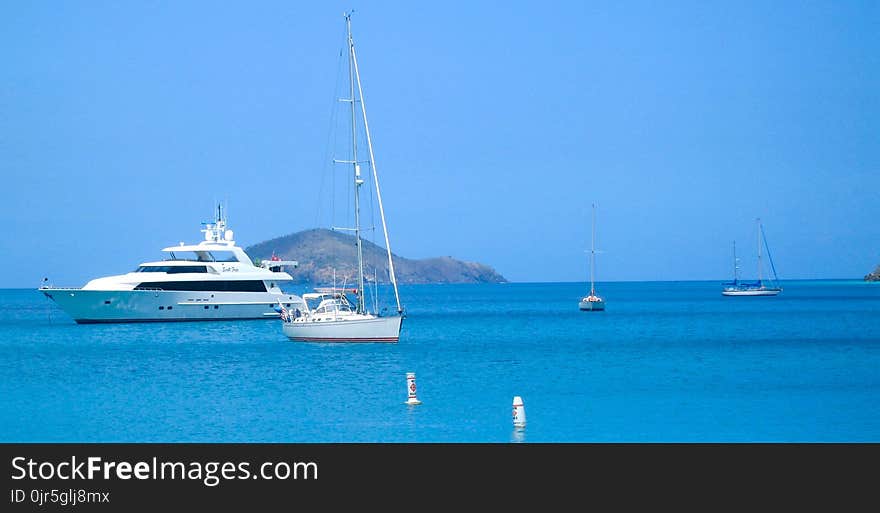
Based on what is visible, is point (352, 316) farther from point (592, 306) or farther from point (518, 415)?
point (592, 306)

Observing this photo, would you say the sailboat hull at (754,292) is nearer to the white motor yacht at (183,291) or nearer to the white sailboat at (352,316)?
the white motor yacht at (183,291)

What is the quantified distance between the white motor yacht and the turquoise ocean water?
378 cm

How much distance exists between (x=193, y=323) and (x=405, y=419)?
152ft

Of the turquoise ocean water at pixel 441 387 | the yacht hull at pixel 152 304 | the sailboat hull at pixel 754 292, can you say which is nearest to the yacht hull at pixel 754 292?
the sailboat hull at pixel 754 292

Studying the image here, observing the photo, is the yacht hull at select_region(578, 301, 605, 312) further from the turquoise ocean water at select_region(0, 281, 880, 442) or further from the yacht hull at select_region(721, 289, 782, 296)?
the yacht hull at select_region(721, 289, 782, 296)

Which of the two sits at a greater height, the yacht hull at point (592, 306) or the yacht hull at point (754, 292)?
the yacht hull at point (754, 292)

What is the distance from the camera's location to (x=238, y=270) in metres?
67.4

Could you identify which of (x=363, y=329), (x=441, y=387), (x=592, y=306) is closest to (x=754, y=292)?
(x=592, y=306)

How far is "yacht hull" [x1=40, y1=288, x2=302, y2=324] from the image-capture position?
216ft

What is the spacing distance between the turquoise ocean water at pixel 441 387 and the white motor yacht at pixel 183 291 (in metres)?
3.78

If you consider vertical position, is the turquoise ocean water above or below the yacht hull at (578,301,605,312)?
below

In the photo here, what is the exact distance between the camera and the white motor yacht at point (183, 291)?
215 feet

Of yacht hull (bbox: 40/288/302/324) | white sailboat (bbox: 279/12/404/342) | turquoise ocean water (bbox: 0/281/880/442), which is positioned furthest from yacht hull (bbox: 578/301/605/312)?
white sailboat (bbox: 279/12/404/342)
